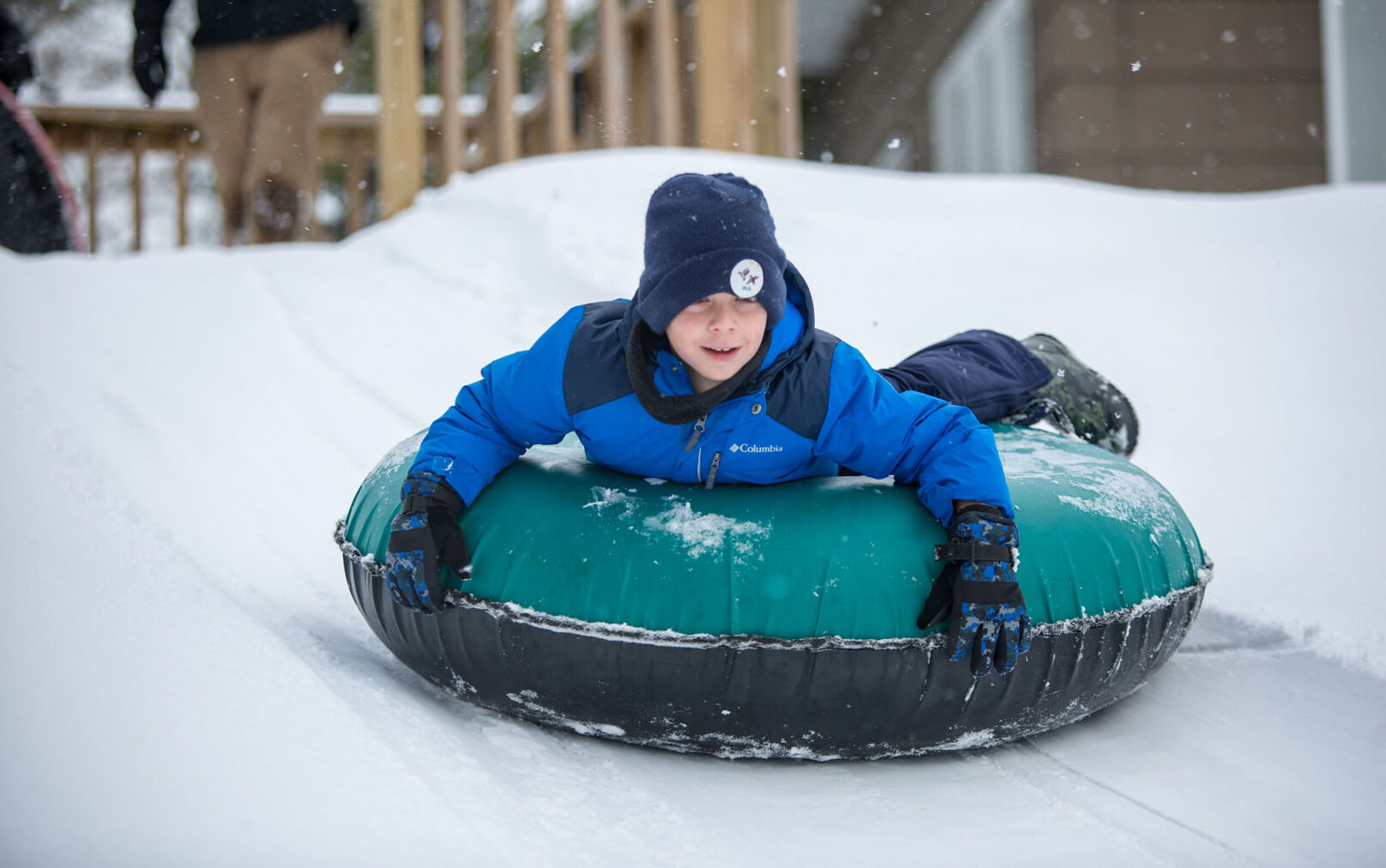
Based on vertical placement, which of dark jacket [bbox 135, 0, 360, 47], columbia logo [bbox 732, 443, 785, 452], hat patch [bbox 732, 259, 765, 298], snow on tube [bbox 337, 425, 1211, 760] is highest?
dark jacket [bbox 135, 0, 360, 47]

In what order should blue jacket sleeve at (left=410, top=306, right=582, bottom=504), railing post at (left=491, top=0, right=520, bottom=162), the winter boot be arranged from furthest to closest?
railing post at (left=491, top=0, right=520, bottom=162)
the winter boot
blue jacket sleeve at (left=410, top=306, right=582, bottom=504)

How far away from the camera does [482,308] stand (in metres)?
4.32

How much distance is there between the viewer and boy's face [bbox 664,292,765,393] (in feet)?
5.28

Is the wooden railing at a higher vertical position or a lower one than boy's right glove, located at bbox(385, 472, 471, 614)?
higher

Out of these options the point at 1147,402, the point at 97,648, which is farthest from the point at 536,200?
the point at 97,648

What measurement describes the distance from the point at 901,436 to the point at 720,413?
Result: 0.94 feet

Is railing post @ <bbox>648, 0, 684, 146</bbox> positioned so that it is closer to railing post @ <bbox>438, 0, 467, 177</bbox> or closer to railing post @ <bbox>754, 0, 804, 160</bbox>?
railing post @ <bbox>754, 0, 804, 160</bbox>

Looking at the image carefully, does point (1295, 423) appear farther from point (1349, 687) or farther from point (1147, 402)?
point (1349, 687)

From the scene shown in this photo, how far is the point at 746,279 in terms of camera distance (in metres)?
1.61

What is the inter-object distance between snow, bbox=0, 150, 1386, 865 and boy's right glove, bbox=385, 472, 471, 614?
178mm

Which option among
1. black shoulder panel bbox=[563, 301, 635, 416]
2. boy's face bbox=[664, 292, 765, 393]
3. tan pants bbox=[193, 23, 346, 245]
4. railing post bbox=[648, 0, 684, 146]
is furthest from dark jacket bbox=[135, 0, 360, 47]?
boy's face bbox=[664, 292, 765, 393]

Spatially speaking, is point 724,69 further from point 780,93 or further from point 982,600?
point 982,600

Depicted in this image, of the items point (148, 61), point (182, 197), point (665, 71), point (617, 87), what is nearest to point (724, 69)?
point (665, 71)

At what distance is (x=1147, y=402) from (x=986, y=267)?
95 centimetres
